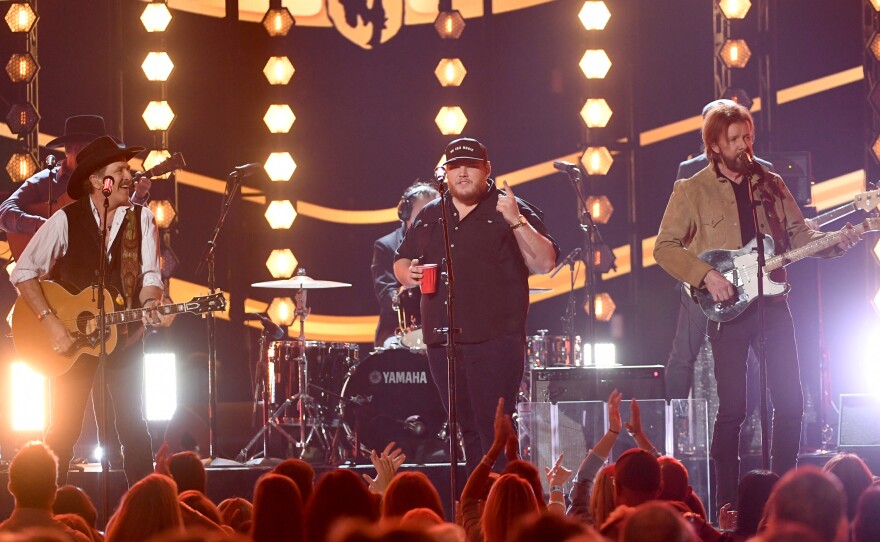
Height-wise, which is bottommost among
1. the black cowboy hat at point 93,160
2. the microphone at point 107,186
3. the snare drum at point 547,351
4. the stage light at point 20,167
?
the snare drum at point 547,351

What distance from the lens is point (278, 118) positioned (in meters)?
11.3

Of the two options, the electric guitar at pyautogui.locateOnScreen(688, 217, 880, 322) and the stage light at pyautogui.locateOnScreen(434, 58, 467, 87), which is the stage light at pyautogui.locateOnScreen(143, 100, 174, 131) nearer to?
the stage light at pyautogui.locateOnScreen(434, 58, 467, 87)

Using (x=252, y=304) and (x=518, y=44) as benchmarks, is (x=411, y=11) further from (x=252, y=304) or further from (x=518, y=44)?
(x=252, y=304)

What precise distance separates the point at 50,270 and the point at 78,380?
2.04 ft

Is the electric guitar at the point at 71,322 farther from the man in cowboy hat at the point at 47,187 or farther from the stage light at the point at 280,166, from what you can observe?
the stage light at the point at 280,166

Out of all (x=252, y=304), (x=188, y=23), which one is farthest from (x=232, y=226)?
(x=188, y=23)

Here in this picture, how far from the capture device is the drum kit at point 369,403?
31.2 feet

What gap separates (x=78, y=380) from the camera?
654cm

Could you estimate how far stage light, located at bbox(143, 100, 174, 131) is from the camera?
11.1 metres

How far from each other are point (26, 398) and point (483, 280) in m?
4.81

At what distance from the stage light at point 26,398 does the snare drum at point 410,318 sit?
2.83m

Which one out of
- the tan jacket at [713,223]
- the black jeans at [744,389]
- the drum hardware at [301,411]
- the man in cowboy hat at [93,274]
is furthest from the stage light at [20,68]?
the black jeans at [744,389]

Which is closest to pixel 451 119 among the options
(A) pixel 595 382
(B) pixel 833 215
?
(A) pixel 595 382

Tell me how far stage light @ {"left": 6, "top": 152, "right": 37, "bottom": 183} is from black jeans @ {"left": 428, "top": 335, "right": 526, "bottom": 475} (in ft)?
17.3
